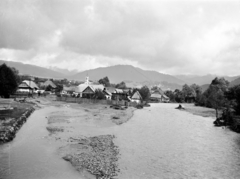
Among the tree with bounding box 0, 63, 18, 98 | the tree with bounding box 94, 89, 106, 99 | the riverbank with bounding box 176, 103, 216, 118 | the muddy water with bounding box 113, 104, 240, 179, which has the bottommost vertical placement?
the muddy water with bounding box 113, 104, 240, 179

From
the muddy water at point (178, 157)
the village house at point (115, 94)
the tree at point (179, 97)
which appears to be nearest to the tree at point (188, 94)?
the tree at point (179, 97)

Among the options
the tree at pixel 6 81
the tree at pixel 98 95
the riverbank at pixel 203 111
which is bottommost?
the riverbank at pixel 203 111

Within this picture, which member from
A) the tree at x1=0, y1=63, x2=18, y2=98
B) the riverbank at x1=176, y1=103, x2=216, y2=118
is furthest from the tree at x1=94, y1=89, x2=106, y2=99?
the riverbank at x1=176, y1=103, x2=216, y2=118

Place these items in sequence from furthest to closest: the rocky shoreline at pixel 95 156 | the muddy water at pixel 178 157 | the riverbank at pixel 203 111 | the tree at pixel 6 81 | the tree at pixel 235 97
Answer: the riverbank at pixel 203 111
the tree at pixel 6 81
the tree at pixel 235 97
the muddy water at pixel 178 157
the rocky shoreline at pixel 95 156

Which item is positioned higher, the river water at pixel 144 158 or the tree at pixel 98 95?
the tree at pixel 98 95

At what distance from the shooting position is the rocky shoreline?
53.9 ft

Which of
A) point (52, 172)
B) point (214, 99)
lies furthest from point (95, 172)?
point (214, 99)

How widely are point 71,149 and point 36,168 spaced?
17.9ft

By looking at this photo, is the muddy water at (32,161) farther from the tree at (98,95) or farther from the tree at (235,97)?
the tree at (98,95)

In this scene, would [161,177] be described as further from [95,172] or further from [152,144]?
[152,144]

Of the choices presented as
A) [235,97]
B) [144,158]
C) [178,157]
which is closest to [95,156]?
[144,158]

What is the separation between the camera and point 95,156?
63.9ft

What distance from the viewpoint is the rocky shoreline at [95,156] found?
16.4 m

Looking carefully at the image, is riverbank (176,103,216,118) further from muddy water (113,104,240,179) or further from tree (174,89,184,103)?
tree (174,89,184,103)
